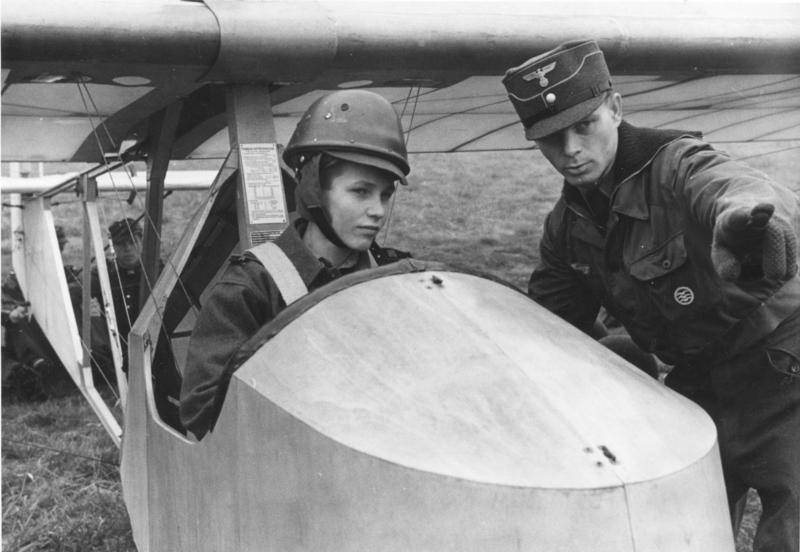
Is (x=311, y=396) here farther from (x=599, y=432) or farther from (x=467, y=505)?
(x=599, y=432)

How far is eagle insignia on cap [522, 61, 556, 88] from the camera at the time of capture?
305 cm

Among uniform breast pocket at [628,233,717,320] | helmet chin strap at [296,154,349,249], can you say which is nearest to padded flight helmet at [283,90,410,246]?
helmet chin strap at [296,154,349,249]

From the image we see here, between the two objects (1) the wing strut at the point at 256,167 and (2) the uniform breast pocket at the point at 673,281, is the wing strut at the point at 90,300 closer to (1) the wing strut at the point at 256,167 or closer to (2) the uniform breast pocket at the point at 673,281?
(1) the wing strut at the point at 256,167

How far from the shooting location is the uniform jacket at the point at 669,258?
2922mm

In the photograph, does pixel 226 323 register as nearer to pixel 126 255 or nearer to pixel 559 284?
pixel 559 284

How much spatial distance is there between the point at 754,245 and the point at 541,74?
1.08m

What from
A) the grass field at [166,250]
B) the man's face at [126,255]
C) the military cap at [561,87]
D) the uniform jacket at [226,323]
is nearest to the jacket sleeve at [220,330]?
the uniform jacket at [226,323]

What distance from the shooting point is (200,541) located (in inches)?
101

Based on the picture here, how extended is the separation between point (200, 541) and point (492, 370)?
97cm

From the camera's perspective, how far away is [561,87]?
2998 millimetres

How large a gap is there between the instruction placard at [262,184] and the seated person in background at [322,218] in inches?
36.4

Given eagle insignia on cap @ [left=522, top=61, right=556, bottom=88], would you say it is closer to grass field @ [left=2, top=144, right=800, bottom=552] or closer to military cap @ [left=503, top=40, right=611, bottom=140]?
military cap @ [left=503, top=40, right=611, bottom=140]

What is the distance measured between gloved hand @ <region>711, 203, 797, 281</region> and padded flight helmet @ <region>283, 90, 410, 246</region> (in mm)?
1040

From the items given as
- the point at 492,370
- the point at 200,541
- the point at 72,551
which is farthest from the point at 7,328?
the point at 492,370
